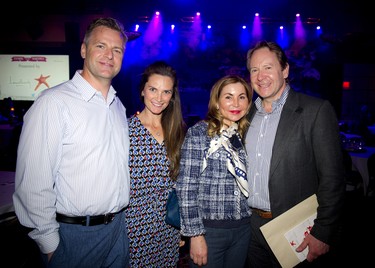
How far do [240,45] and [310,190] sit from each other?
11562mm

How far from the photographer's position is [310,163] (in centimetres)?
182

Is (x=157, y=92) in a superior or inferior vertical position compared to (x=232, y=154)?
superior

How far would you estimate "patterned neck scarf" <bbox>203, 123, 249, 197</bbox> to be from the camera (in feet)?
5.84

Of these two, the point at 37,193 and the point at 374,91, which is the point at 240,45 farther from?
the point at 37,193

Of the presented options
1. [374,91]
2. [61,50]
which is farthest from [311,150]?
[374,91]

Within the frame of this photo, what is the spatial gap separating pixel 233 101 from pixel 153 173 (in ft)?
2.78

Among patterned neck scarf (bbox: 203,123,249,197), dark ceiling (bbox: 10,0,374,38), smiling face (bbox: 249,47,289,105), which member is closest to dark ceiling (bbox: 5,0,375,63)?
dark ceiling (bbox: 10,0,374,38)

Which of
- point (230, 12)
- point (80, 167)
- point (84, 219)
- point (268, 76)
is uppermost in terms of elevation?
point (230, 12)

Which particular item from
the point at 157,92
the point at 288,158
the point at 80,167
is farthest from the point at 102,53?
the point at 288,158

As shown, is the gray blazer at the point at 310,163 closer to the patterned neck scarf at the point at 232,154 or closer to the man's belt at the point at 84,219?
the patterned neck scarf at the point at 232,154

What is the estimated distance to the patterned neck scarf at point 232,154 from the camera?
178 centimetres

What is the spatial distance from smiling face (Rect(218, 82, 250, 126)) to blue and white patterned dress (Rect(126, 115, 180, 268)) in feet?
A: 1.98

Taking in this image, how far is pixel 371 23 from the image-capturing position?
11.4 meters

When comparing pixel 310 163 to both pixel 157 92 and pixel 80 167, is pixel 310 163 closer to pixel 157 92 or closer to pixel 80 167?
pixel 157 92
